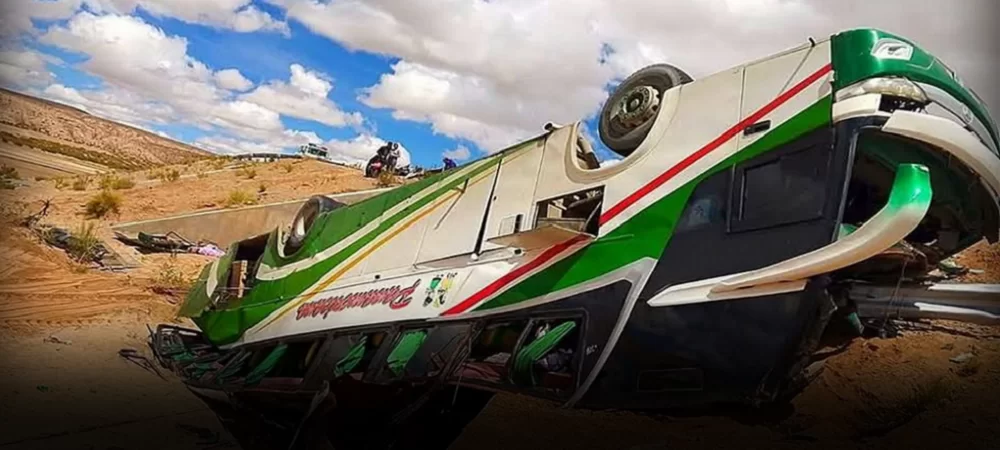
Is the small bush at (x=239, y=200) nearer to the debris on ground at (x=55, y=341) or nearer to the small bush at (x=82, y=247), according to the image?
the small bush at (x=82, y=247)

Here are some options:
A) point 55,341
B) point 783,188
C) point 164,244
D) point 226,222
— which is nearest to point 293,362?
point 783,188

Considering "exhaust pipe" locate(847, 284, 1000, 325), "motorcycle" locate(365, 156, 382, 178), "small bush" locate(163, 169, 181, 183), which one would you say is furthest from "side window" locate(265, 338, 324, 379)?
"small bush" locate(163, 169, 181, 183)

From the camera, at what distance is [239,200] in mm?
24656

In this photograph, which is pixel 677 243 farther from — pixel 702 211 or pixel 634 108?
pixel 634 108

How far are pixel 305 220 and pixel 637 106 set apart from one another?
17.3 feet

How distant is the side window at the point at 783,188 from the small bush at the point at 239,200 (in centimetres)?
2291

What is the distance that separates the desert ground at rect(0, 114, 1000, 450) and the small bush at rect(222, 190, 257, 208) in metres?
9.20

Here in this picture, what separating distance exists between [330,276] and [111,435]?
314 centimetres

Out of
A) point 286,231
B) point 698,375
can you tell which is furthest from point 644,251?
point 286,231

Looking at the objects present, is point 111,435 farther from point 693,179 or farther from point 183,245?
→ point 183,245

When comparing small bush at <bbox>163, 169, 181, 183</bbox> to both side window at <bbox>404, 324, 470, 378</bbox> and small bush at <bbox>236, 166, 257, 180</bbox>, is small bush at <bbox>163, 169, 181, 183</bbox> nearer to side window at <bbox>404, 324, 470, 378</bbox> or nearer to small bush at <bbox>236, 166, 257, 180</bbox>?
small bush at <bbox>236, 166, 257, 180</bbox>

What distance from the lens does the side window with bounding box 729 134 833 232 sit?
11.3ft

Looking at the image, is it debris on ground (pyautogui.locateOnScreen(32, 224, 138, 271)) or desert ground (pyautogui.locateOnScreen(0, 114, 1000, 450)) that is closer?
desert ground (pyautogui.locateOnScreen(0, 114, 1000, 450))

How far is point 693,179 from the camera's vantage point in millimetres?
3986
